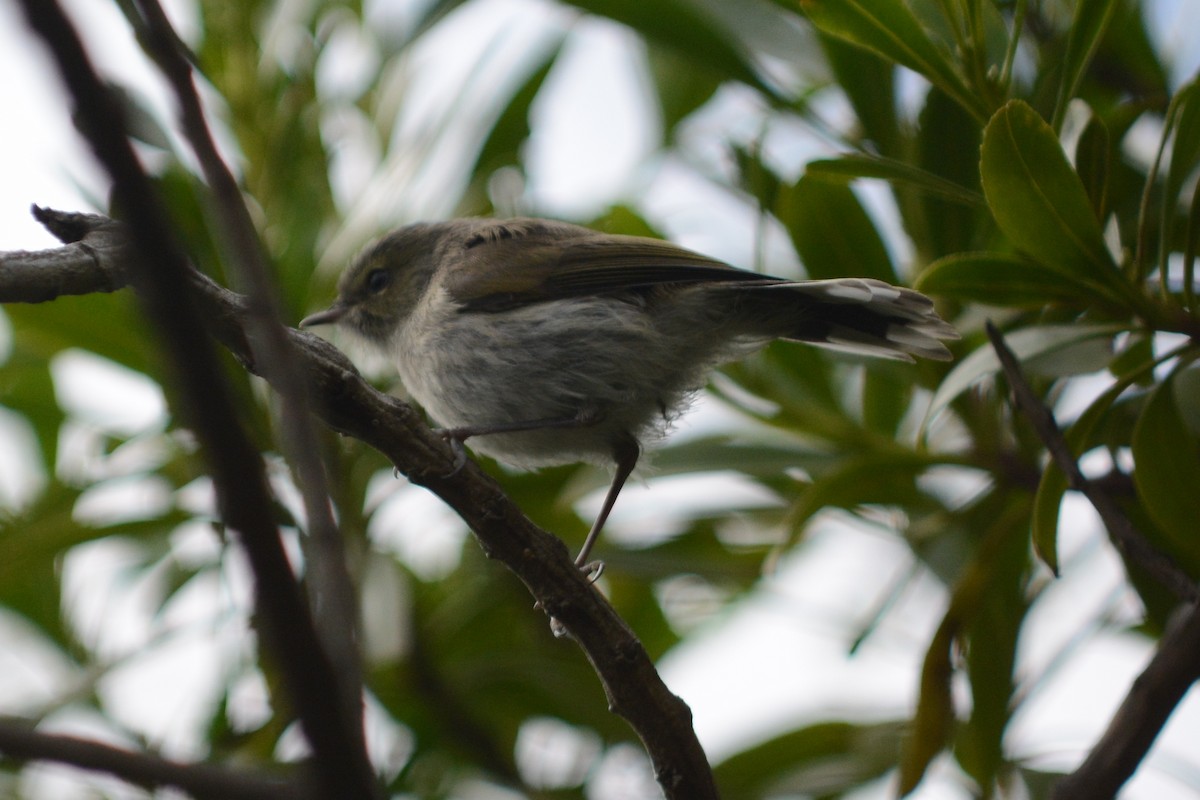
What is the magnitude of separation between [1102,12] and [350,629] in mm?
1925

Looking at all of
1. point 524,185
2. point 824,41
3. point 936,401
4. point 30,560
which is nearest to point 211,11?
point 524,185

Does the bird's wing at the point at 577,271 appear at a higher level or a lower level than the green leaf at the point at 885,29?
lower

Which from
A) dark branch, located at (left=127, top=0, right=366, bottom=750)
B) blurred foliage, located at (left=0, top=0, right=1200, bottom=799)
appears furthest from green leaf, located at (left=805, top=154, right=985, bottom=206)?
dark branch, located at (left=127, top=0, right=366, bottom=750)

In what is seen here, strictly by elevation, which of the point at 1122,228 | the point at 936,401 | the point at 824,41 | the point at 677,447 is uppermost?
the point at 824,41

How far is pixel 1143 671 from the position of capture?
2219mm

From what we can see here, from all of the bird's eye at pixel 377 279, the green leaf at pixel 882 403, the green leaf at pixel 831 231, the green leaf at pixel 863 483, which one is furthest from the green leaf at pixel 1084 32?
the bird's eye at pixel 377 279

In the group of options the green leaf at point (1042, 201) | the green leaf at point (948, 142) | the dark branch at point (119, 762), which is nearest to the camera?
the dark branch at point (119, 762)

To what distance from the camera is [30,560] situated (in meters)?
3.44

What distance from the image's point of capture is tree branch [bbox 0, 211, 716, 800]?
189 centimetres

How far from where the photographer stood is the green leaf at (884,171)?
219 centimetres

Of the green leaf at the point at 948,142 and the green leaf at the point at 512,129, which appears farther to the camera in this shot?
the green leaf at the point at 512,129

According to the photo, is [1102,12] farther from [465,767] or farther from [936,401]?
[465,767]

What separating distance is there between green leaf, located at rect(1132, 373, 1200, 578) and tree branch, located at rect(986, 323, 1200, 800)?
0.71ft

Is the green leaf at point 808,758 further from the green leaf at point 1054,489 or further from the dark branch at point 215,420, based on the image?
the dark branch at point 215,420
